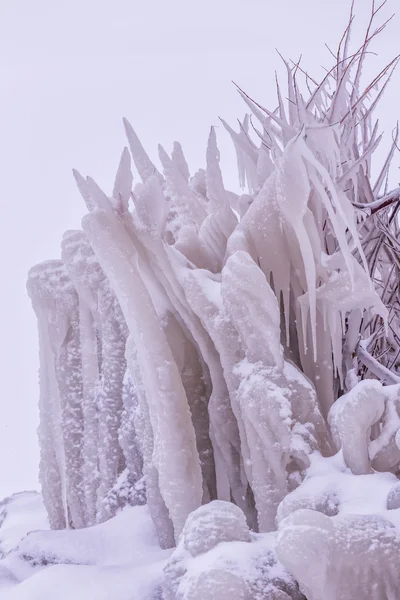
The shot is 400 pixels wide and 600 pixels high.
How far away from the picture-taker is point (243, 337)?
98.8 inches

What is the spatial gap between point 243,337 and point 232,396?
0.26m

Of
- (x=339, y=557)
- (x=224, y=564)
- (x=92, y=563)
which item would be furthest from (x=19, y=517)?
(x=339, y=557)

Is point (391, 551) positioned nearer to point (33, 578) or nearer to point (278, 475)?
point (278, 475)

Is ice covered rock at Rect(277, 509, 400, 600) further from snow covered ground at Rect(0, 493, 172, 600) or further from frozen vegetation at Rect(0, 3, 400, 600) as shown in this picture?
snow covered ground at Rect(0, 493, 172, 600)

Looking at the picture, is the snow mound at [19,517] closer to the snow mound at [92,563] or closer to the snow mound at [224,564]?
the snow mound at [92,563]

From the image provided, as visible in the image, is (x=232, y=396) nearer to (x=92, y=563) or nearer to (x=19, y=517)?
(x=92, y=563)

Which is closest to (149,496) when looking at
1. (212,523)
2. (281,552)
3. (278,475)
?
(278,475)

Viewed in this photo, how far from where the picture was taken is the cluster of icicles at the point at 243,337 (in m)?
2.36

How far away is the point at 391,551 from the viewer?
1574 mm

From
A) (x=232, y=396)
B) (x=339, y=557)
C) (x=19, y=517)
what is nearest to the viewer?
(x=339, y=557)

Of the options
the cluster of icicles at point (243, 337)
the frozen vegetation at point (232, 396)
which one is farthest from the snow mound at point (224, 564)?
the cluster of icicles at point (243, 337)

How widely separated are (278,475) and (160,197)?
4.28ft

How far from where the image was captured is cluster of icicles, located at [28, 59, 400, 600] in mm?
2364

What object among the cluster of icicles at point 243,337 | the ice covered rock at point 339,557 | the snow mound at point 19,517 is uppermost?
the cluster of icicles at point 243,337
